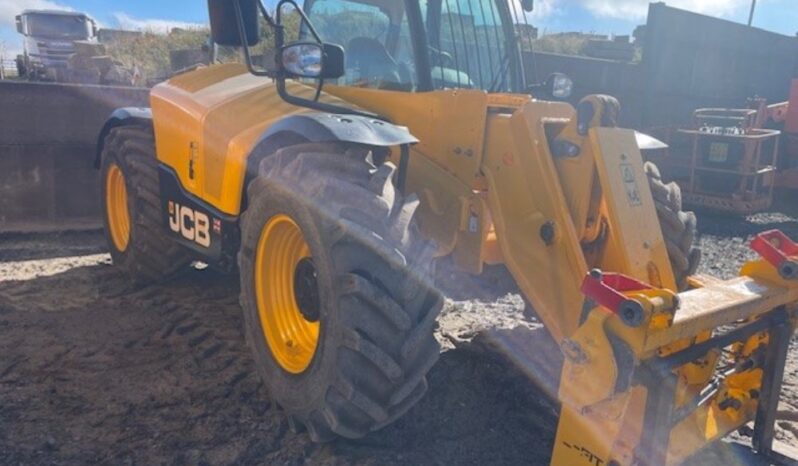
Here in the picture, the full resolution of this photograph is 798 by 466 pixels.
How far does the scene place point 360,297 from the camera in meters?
2.54

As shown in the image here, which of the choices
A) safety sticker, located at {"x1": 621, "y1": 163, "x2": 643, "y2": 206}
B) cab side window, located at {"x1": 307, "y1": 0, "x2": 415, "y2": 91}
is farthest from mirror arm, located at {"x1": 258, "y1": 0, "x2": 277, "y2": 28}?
safety sticker, located at {"x1": 621, "y1": 163, "x2": 643, "y2": 206}

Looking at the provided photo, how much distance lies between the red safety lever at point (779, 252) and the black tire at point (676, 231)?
0.37 metres

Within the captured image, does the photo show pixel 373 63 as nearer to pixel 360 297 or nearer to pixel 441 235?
pixel 441 235

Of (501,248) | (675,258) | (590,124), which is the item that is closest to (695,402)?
(675,258)

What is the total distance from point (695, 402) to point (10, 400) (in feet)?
10.5

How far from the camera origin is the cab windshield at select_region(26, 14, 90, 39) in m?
20.2

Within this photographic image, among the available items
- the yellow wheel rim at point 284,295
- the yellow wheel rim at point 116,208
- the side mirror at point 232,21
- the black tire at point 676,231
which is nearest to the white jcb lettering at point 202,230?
the yellow wheel rim at point 284,295

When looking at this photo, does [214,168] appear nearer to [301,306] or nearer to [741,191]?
[301,306]

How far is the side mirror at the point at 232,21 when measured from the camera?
10.3 ft

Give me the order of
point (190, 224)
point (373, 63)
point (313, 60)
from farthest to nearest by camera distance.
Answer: point (190, 224) < point (373, 63) < point (313, 60)

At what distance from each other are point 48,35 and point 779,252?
2223cm

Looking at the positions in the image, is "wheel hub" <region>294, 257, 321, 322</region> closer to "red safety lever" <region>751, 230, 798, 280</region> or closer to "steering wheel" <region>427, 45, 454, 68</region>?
"steering wheel" <region>427, 45, 454, 68</region>

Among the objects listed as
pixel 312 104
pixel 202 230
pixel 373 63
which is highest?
pixel 373 63

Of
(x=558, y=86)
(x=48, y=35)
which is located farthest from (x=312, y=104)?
(x=48, y=35)
